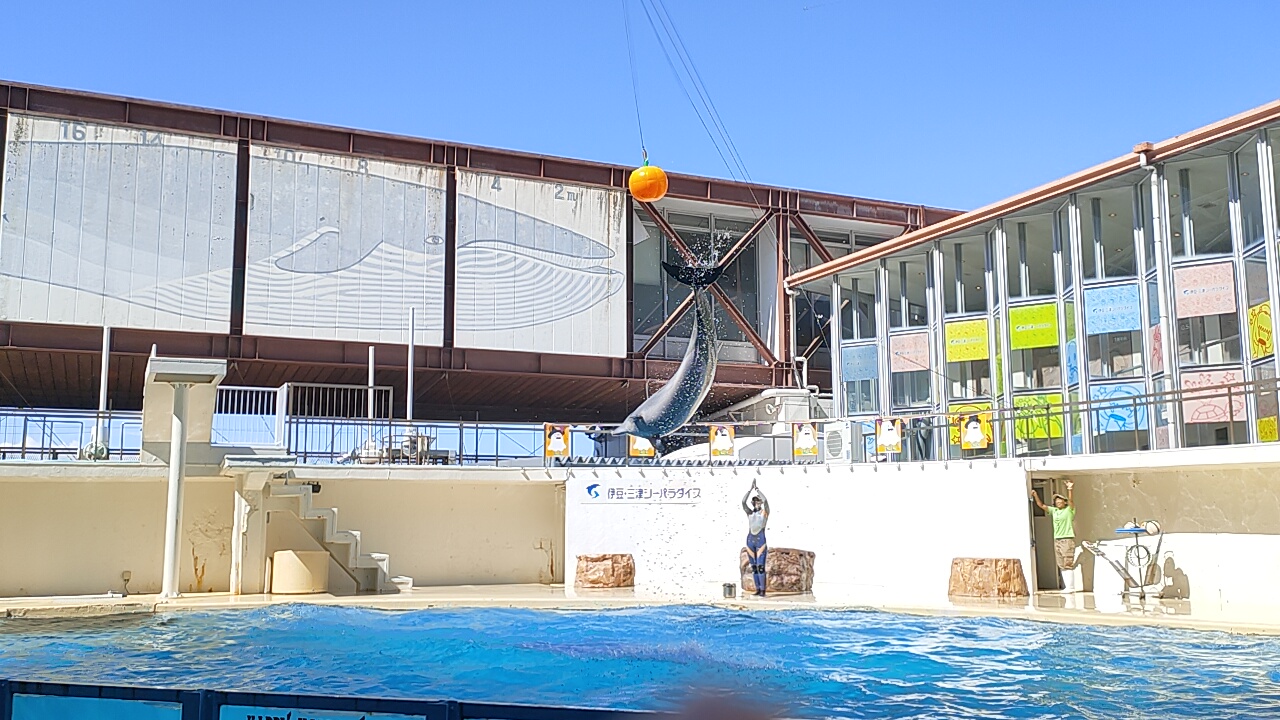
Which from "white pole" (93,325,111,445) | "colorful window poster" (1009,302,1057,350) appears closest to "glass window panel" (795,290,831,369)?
"colorful window poster" (1009,302,1057,350)

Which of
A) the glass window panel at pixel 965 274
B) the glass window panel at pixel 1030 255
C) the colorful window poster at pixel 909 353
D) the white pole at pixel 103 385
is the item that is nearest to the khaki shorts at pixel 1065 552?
the glass window panel at pixel 1030 255

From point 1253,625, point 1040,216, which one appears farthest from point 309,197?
point 1253,625

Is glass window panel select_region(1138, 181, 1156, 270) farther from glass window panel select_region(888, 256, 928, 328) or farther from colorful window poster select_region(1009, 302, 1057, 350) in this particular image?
glass window panel select_region(888, 256, 928, 328)

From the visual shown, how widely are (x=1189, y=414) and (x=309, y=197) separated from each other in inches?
775

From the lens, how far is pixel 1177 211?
58.5 ft

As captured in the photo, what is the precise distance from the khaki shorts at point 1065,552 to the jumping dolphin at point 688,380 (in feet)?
19.9

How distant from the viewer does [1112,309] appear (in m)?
19.1

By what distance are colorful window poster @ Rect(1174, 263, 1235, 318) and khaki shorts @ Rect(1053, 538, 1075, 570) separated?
3945mm

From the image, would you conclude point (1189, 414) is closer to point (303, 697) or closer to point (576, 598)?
point (576, 598)

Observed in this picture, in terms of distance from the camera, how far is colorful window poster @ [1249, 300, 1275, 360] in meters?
16.0

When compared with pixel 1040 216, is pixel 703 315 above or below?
below

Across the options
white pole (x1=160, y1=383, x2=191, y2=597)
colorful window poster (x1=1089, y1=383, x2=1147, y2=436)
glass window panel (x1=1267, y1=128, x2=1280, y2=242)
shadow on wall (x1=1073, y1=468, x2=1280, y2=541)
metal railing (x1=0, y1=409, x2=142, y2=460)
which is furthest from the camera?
metal railing (x1=0, y1=409, x2=142, y2=460)

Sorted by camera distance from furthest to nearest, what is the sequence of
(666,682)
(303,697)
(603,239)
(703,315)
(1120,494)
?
(603,239) < (1120,494) < (703,315) < (666,682) < (303,697)

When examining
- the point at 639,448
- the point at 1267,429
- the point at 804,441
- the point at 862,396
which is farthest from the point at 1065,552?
the point at 862,396
